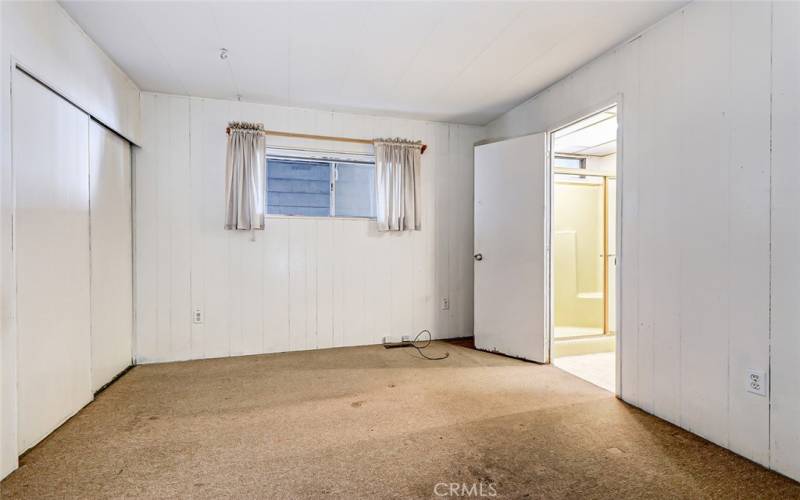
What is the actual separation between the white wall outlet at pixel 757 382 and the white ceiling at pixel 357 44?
1.89 metres

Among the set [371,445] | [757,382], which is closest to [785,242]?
[757,382]

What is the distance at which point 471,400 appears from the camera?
233 centimetres

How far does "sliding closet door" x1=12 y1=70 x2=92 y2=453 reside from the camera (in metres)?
1.71

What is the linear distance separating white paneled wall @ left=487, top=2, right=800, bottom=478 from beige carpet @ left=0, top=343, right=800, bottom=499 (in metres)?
0.23

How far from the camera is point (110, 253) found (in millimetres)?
2645

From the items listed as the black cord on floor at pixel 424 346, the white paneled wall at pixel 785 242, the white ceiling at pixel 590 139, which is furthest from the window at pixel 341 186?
the white paneled wall at pixel 785 242

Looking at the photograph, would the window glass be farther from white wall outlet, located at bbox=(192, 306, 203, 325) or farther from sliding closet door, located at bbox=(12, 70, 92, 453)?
sliding closet door, located at bbox=(12, 70, 92, 453)

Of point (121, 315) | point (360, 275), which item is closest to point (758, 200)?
point (360, 275)

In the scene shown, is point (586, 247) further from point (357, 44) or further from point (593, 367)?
point (357, 44)

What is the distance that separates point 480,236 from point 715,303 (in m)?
1.94

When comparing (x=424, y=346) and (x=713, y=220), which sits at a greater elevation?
(x=713, y=220)

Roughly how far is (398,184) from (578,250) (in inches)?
87.9

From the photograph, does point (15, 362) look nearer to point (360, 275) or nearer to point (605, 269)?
point (360, 275)

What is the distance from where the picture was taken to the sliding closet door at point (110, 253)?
2412 millimetres
